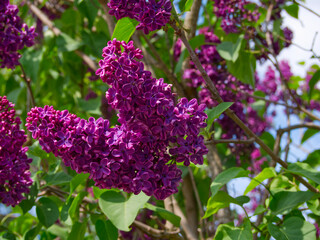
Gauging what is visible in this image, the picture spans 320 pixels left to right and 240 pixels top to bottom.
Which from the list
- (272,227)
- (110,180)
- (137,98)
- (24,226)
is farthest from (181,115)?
(24,226)

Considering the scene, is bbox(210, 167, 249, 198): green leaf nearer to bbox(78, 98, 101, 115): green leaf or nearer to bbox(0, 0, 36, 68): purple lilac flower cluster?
bbox(0, 0, 36, 68): purple lilac flower cluster

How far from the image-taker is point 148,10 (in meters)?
0.99

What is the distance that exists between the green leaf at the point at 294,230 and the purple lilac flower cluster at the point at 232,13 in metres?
1.07

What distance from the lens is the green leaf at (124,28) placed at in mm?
1071

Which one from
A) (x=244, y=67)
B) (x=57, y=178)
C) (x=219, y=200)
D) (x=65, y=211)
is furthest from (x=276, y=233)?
(x=244, y=67)

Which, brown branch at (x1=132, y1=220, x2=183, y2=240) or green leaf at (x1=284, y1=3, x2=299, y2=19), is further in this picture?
green leaf at (x1=284, y1=3, x2=299, y2=19)

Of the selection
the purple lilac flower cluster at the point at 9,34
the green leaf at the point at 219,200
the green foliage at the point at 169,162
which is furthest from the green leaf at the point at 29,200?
the green leaf at the point at 219,200

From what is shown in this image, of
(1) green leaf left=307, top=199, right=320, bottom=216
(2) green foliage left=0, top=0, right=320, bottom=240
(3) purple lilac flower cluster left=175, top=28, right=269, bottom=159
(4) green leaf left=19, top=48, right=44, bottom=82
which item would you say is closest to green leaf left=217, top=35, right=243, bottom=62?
(2) green foliage left=0, top=0, right=320, bottom=240

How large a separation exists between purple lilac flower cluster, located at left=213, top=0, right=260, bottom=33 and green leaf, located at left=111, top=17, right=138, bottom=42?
95 cm

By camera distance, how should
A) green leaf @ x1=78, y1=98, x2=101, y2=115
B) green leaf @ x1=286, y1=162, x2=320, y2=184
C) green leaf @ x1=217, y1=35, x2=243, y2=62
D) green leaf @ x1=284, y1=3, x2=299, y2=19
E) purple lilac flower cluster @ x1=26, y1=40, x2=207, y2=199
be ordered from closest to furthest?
purple lilac flower cluster @ x1=26, y1=40, x2=207, y2=199 < green leaf @ x1=286, y1=162, x2=320, y2=184 < green leaf @ x1=217, y1=35, x2=243, y2=62 < green leaf @ x1=284, y1=3, x2=299, y2=19 < green leaf @ x1=78, y1=98, x2=101, y2=115

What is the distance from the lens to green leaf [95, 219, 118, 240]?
1345 millimetres

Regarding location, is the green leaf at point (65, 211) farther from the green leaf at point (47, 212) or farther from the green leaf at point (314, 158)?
the green leaf at point (314, 158)

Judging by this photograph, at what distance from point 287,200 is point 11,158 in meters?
0.89

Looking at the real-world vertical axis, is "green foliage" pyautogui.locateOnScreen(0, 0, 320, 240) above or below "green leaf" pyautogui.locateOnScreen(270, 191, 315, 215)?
above
